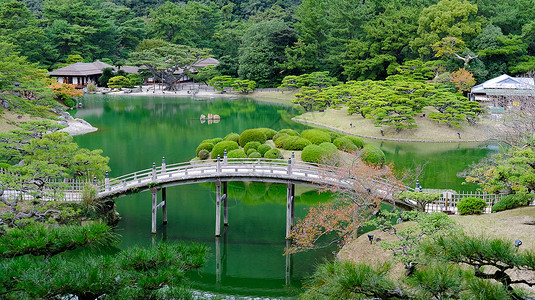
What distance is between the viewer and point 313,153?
1081 inches

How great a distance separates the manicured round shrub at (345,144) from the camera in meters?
28.6

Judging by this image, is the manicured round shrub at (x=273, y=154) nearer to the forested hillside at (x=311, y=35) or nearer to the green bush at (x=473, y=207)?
the green bush at (x=473, y=207)

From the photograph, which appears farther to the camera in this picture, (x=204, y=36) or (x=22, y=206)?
(x=204, y=36)

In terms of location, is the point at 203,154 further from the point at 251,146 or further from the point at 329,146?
the point at 329,146

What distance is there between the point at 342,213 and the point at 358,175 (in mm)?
1436

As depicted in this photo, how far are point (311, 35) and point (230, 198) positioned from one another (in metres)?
39.4

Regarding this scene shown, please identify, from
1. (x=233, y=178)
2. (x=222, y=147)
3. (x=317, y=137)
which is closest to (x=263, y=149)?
(x=222, y=147)

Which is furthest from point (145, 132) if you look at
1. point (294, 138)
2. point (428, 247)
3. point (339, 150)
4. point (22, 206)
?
point (428, 247)

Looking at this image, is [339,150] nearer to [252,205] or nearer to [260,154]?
[260,154]

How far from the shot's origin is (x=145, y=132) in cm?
4062

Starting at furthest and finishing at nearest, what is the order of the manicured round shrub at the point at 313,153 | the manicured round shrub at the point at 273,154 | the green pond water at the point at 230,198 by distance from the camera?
the manicured round shrub at the point at 273,154, the manicured round shrub at the point at 313,153, the green pond water at the point at 230,198

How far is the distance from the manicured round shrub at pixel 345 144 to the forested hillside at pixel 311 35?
2312cm

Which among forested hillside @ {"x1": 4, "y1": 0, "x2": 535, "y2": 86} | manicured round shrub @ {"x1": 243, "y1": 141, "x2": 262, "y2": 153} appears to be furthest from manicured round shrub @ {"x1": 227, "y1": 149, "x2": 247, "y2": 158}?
forested hillside @ {"x1": 4, "y1": 0, "x2": 535, "y2": 86}

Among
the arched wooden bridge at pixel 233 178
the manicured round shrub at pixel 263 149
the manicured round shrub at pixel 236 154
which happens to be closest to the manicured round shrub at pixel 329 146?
the manicured round shrub at pixel 263 149
